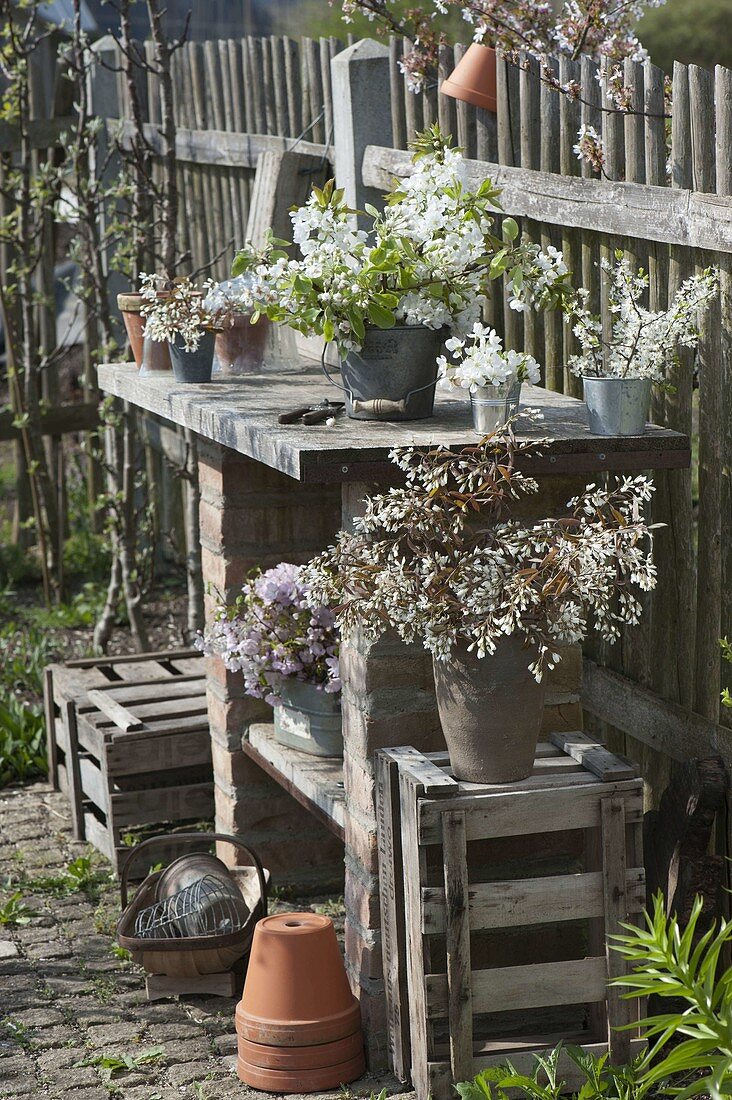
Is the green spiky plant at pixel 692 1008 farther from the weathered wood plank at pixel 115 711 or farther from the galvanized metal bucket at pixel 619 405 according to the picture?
the weathered wood plank at pixel 115 711

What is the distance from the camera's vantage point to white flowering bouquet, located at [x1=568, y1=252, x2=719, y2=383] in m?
3.07

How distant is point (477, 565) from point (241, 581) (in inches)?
57.6

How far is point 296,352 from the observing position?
4.20 meters

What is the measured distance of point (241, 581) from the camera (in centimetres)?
420

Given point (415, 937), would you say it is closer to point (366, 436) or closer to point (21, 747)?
point (366, 436)

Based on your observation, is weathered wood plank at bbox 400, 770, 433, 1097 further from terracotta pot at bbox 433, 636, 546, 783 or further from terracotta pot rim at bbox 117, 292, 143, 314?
terracotta pot rim at bbox 117, 292, 143, 314

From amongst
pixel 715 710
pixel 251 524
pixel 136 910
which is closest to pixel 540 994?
pixel 715 710

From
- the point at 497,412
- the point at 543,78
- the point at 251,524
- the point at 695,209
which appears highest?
the point at 543,78

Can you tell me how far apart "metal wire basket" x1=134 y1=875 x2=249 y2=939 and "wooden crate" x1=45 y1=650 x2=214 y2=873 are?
53 centimetres

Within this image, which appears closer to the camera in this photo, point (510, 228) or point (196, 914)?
point (510, 228)

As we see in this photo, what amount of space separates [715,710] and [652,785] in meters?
0.41

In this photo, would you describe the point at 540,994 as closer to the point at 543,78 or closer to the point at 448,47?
the point at 543,78

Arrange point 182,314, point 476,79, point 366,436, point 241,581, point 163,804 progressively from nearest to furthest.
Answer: point 366,436, point 182,314, point 476,79, point 241,581, point 163,804

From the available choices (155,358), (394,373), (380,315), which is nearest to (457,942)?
(394,373)
